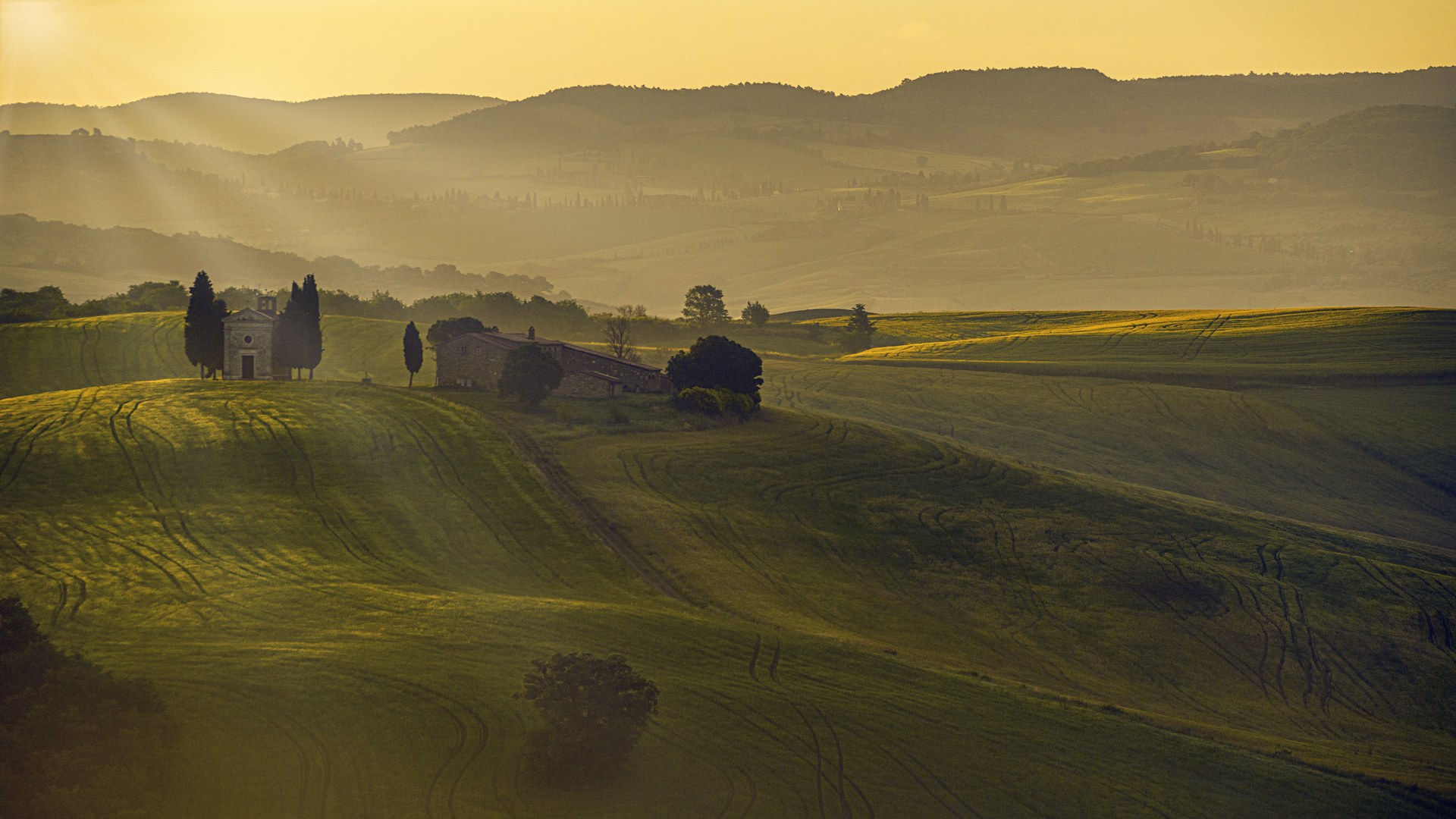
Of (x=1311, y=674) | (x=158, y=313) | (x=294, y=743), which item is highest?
(x=158, y=313)

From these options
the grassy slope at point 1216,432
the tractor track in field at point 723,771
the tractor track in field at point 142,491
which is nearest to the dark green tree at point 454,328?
the grassy slope at point 1216,432

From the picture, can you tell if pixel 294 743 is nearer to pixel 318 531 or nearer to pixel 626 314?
pixel 318 531

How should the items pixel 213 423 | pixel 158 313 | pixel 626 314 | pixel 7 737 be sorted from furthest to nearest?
pixel 626 314 → pixel 158 313 → pixel 213 423 → pixel 7 737

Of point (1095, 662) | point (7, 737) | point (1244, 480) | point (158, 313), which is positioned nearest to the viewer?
point (7, 737)

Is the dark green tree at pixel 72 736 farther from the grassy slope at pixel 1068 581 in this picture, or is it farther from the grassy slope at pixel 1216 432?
the grassy slope at pixel 1216 432

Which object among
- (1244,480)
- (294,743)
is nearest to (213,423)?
(294,743)

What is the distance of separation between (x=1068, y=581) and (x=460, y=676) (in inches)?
1311

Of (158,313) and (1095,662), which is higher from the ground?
(158,313)

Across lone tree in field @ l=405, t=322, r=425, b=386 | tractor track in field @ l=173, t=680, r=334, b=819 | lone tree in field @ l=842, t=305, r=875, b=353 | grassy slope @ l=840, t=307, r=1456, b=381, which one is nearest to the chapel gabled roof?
Answer: lone tree in field @ l=405, t=322, r=425, b=386

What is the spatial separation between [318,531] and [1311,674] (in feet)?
140

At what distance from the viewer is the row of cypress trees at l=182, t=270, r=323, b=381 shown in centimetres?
7950

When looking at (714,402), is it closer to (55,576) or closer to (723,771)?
(55,576)

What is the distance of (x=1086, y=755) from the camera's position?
29469 mm

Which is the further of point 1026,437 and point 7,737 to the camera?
point 1026,437
